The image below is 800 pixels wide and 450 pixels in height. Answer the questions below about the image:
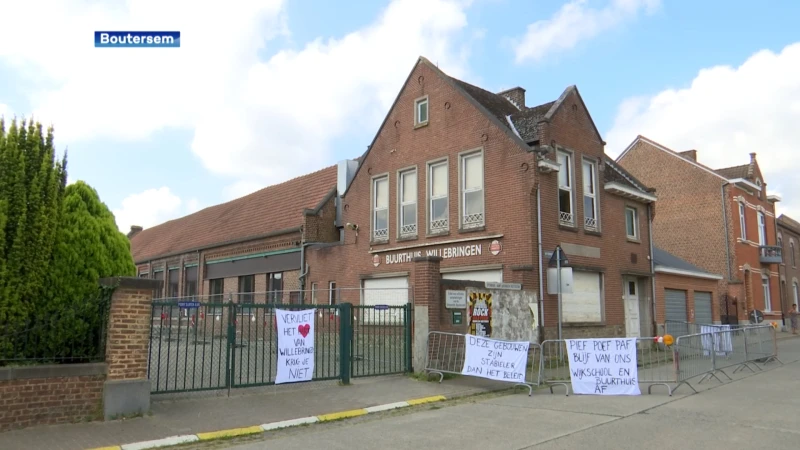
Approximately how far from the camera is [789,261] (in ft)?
128

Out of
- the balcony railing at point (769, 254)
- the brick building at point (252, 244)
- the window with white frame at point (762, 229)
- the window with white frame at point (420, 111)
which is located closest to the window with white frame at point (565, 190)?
the window with white frame at point (420, 111)

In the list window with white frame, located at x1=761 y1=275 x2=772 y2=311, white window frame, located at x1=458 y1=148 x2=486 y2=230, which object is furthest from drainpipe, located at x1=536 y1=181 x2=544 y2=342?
window with white frame, located at x1=761 y1=275 x2=772 y2=311

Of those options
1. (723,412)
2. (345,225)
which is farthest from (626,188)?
(723,412)

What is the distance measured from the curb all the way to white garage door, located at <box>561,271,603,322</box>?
764 centimetres

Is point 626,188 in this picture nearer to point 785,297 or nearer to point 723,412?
point 723,412

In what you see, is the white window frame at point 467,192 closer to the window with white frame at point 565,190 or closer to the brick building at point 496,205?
the brick building at point 496,205

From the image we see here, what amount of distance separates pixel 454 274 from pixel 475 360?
580 centimetres

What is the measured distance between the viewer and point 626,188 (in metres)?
19.4

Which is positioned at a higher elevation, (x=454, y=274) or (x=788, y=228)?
(x=788, y=228)

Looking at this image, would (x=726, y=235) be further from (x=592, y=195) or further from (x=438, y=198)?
(x=438, y=198)

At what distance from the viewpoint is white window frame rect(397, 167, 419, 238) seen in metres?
19.0

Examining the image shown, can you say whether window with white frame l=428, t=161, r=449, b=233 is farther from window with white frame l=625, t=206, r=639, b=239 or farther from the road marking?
the road marking

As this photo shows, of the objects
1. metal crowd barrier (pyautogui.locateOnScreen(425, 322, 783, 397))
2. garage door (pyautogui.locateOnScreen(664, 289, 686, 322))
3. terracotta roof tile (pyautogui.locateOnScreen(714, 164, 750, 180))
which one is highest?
terracotta roof tile (pyautogui.locateOnScreen(714, 164, 750, 180))

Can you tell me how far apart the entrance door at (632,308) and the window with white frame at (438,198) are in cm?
662
